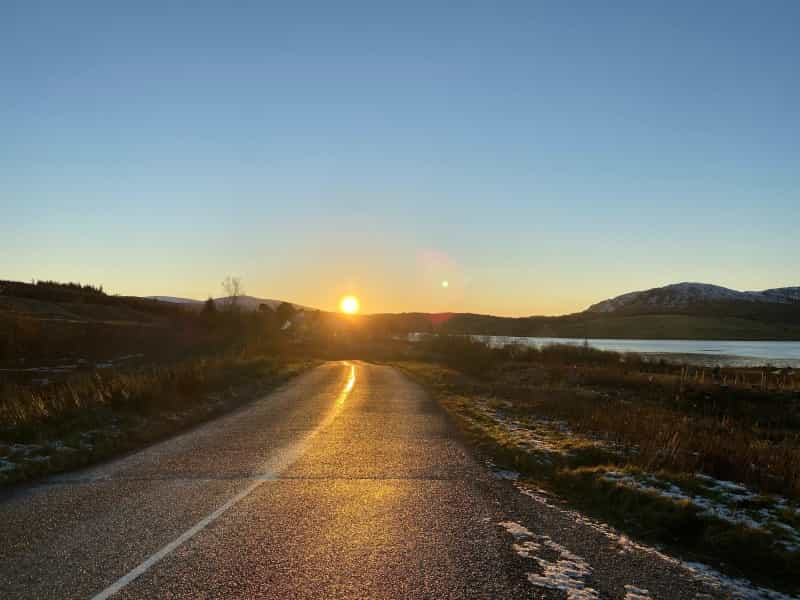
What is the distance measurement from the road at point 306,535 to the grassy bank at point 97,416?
3.39 ft

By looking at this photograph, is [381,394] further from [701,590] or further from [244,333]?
[244,333]

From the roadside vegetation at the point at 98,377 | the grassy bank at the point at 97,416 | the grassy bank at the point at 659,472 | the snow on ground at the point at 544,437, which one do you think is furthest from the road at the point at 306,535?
the roadside vegetation at the point at 98,377

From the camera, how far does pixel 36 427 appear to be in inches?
491

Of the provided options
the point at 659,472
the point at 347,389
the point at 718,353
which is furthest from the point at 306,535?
the point at 718,353

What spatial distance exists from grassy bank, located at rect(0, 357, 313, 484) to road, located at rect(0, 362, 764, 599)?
3.39 ft

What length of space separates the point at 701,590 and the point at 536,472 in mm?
4900

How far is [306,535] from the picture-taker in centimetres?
630

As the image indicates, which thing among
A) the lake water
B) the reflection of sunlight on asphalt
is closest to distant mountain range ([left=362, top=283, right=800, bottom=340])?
the lake water

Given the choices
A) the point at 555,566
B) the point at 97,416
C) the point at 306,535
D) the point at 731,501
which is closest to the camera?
the point at 555,566

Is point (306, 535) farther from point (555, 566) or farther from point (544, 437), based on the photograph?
point (544, 437)

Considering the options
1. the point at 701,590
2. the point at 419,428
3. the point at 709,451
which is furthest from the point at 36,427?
the point at 709,451

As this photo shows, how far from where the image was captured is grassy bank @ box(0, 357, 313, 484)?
10.6 metres

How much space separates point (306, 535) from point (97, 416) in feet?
33.4

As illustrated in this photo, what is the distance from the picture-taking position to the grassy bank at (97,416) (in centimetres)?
1060
